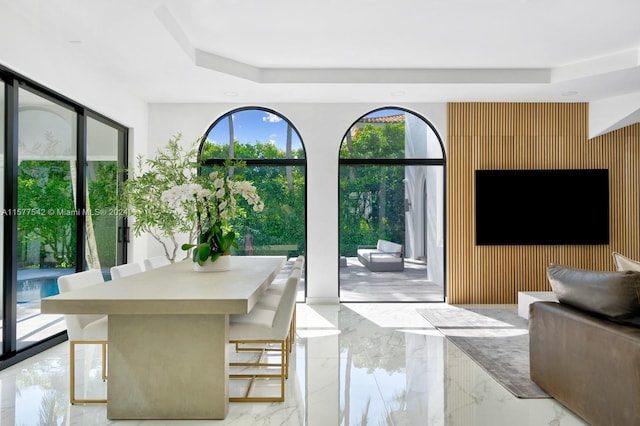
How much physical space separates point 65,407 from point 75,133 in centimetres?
275

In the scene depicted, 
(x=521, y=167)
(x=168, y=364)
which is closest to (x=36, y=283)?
(x=168, y=364)

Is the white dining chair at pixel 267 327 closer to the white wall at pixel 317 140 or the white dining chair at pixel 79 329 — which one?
the white dining chair at pixel 79 329

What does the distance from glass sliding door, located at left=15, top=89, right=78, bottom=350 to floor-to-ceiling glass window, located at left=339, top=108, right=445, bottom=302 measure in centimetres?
322

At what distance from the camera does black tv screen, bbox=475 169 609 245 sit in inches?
228

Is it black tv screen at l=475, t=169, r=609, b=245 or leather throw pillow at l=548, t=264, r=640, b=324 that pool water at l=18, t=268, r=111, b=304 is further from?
black tv screen at l=475, t=169, r=609, b=245

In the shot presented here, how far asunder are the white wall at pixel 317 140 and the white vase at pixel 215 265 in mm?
2675

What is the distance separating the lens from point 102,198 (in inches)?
191

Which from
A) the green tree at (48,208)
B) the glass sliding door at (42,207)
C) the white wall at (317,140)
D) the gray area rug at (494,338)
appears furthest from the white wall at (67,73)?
the gray area rug at (494,338)

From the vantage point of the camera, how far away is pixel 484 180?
5.81 m

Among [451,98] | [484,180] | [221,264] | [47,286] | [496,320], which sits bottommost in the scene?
[496,320]

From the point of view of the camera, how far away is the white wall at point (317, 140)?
584 cm

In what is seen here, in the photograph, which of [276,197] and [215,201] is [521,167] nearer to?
[276,197]

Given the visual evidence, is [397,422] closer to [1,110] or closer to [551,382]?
[551,382]

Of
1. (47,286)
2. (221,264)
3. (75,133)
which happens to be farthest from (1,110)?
(221,264)
